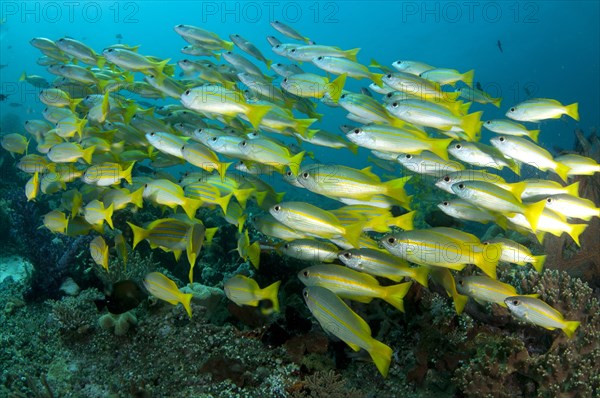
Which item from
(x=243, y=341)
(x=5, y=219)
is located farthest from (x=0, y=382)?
(x=5, y=219)

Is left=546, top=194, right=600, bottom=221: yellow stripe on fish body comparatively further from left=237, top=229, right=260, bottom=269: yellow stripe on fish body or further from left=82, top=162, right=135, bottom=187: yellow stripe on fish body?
left=82, top=162, right=135, bottom=187: yellow stripe on fish body

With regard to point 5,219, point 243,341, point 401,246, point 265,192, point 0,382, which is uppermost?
point 401,246

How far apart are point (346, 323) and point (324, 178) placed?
1.33 meters

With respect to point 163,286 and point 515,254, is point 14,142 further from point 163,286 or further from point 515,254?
point 515,254

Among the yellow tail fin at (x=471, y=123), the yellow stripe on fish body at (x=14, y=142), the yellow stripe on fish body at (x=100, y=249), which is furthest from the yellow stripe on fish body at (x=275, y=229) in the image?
the yellow stripe on fish body at (x=14, y=142)

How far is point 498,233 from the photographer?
7.77 m

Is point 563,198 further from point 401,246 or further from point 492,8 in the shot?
point 492,8

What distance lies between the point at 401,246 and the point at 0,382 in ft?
15.4

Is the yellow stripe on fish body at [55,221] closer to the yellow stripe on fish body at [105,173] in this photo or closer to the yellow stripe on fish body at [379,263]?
the yellow stripe on fish body at [105,173]

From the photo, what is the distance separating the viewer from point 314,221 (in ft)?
11.7

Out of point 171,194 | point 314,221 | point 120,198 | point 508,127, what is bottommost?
point 120,198

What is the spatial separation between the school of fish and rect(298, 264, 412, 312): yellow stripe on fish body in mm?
13

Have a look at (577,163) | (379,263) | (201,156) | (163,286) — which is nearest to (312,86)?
(201,156)

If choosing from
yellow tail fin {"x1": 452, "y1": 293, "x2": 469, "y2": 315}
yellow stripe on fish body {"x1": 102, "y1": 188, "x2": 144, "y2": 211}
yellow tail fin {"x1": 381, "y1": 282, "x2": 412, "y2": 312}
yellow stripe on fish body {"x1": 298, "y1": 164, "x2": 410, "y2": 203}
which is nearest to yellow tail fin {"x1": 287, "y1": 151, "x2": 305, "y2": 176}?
yellow stripe on fish body {"x1": 298, "y1": 164, "x2": 410, "y2": 203}
